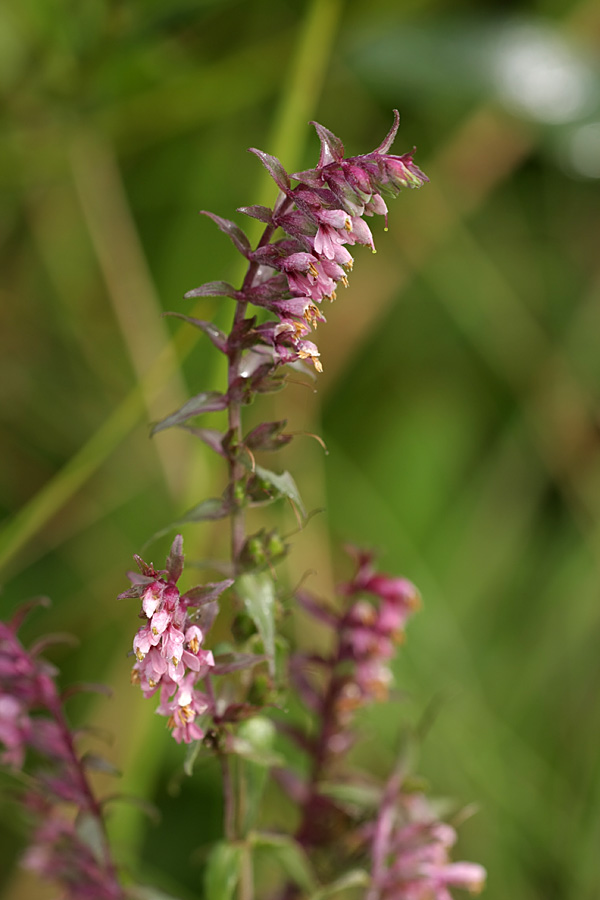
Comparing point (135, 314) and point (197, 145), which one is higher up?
point (197, 145)

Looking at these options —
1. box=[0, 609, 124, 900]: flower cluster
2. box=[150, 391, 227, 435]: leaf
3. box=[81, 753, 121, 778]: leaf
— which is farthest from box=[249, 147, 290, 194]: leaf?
box=[81, 753, 121, 778]: leaf

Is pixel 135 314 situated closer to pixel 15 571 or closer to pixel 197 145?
pixel 197 145

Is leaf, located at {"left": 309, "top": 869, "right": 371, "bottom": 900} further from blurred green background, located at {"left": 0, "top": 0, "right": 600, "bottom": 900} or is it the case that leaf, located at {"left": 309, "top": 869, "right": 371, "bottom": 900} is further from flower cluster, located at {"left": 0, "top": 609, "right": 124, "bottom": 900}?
blurred green background, located at {"left": 0, "top": 0, "right": 600, "bottom": 900}

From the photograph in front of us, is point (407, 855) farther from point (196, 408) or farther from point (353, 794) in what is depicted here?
point (196, 408)

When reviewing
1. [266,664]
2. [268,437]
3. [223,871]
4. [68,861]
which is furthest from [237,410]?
[68,861]

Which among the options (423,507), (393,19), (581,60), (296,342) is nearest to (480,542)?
(423,507)

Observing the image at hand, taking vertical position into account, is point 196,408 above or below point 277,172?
below

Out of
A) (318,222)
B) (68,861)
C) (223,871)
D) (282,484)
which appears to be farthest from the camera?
(68,861)
